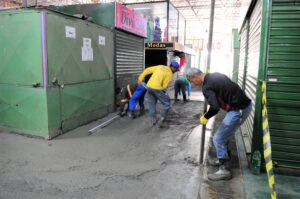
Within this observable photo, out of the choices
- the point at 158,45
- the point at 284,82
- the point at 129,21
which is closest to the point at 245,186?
the point at 284,82

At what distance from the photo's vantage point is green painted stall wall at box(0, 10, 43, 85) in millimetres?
4555

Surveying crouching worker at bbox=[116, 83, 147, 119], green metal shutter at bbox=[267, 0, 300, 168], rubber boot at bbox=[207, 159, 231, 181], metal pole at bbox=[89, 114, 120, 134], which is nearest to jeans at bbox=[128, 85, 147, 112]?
crouching worker at bbox=[116, 83, 147, 119]

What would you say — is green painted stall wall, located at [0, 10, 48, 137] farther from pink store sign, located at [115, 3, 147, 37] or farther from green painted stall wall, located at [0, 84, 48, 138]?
pink store sign, located at [115, 3, 147, 37]

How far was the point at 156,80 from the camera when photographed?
5.68m

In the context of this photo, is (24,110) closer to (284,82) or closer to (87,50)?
(87,50)

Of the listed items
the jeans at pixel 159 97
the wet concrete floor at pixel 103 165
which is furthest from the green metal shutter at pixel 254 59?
the jeans at pixel 159 97

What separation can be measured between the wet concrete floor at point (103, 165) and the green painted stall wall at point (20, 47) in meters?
A: 1.15

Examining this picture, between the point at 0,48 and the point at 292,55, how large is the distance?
16.2 feet

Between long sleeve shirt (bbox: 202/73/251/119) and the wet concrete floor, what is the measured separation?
1031 millimetres

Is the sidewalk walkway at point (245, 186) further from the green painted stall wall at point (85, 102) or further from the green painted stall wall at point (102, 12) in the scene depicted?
the green painted stall wall at point (102, 12)

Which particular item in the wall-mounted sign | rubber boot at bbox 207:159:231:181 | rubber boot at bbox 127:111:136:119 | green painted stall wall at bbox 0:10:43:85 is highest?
the wall-mounted sign

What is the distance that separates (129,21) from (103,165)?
16.5 feet

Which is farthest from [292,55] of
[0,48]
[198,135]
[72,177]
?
[0,48]

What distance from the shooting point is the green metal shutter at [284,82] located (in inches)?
130
